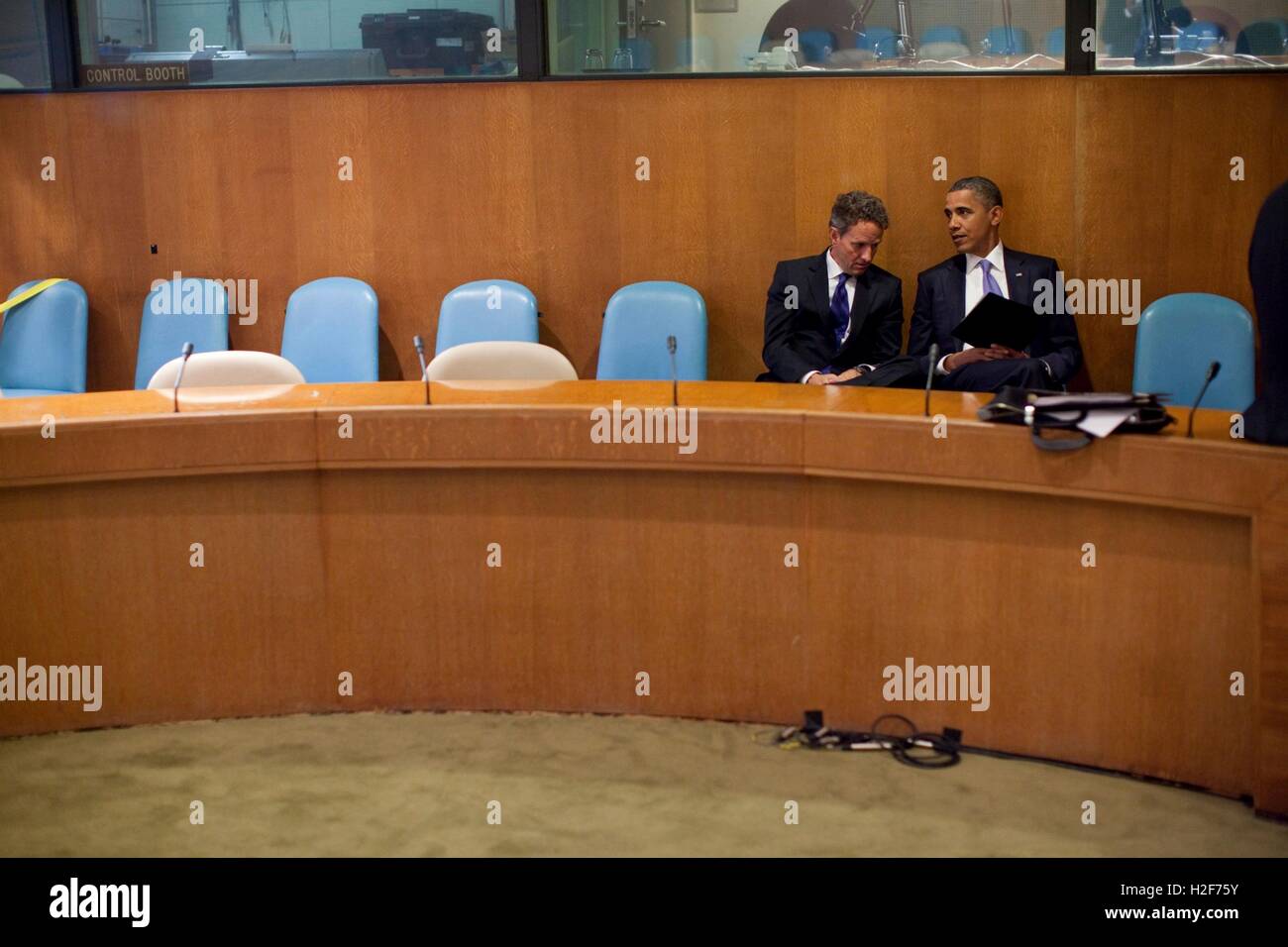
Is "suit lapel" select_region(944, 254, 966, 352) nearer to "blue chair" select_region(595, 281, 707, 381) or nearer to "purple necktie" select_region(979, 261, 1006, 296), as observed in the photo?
"purple necktie" select_region(979, 261, 1006, 296)

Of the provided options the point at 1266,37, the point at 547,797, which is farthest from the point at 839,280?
the point at 547,797

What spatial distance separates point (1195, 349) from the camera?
470 cm

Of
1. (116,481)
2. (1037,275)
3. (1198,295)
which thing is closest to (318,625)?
(116,481)

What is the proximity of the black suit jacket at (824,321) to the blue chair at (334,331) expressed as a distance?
1.50 meters

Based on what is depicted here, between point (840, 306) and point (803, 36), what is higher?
point (803, 36)

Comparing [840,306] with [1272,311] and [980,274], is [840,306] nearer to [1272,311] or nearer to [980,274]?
[980,274]

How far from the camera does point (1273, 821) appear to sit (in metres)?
3.13

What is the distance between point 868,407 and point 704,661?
75cm

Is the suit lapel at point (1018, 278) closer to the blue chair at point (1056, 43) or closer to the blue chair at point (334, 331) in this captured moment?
the blue chair at point (1056, 43)

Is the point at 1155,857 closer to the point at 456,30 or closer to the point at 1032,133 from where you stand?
the point at 1032,133

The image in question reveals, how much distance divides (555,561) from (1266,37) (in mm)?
3002

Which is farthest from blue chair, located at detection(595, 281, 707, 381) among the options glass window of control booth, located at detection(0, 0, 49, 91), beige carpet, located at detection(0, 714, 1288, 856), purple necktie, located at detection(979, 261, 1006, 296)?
glass window of control booth, located at detection(0, 0, 49, 91)

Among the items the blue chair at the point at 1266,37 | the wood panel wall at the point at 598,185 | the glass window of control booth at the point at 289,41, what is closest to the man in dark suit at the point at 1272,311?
the wood panel wall at the point at 598,185

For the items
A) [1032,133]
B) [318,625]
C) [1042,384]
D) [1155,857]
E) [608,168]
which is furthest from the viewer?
[608,168]
